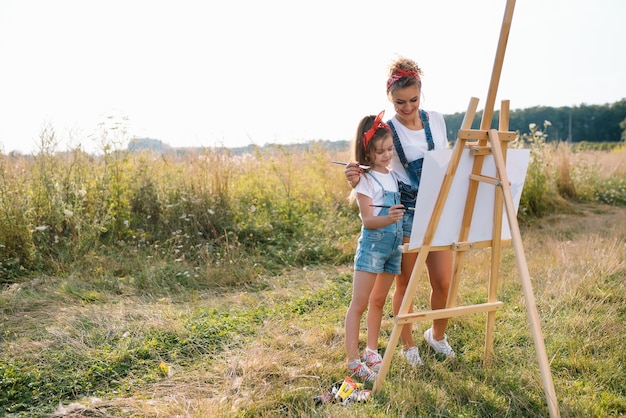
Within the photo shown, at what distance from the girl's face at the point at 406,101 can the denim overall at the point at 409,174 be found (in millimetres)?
95

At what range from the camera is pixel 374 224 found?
2818mm

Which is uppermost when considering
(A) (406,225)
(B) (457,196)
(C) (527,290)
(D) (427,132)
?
(D) (427,132)

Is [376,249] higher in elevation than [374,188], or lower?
lower

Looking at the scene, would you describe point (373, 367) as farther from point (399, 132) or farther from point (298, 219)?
point (298, 219)

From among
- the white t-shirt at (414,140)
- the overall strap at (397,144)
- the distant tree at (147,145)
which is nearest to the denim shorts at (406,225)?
the white t-shirt at (414,140)

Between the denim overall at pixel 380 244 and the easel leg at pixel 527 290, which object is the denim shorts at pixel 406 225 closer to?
the denim overall at pixel 380 244

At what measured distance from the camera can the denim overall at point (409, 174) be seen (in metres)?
2.98

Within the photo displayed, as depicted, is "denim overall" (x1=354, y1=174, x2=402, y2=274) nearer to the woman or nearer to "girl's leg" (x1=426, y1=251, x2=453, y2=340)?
the woman

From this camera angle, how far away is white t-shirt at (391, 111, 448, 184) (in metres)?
2.98

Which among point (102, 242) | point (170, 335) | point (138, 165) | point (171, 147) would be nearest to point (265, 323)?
point (170, 335)

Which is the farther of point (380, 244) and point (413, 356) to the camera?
point (413, 356)

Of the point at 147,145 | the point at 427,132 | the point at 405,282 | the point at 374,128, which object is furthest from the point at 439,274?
the point at 147,145

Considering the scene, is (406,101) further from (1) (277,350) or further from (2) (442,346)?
(1) (277,350)

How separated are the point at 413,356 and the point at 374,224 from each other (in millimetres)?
985
